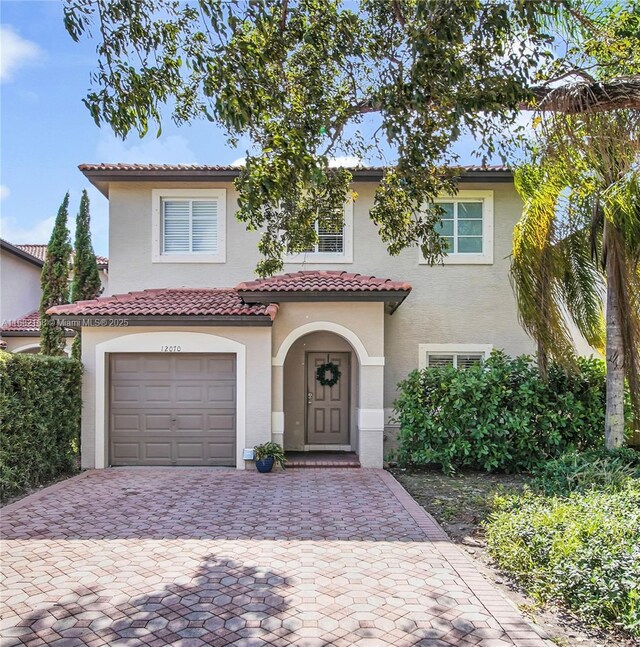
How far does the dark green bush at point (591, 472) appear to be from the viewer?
8355 mm

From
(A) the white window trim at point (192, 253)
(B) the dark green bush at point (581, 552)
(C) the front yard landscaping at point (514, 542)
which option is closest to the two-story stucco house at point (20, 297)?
(A) the white window trim at point (192, 253)

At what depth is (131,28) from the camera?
683 cm

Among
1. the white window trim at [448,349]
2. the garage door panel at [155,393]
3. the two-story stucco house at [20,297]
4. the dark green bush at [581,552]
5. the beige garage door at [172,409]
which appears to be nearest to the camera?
the dark green bush at [581,552]

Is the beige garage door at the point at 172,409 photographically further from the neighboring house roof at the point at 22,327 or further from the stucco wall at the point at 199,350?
the neighboring house roof at the point at 22,327

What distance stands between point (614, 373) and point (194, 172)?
11.5 m

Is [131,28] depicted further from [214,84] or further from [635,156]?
[635,156]

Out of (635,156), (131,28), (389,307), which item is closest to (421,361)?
(389,307)

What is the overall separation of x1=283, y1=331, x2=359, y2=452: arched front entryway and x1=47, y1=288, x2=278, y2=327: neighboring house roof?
2.69 metres

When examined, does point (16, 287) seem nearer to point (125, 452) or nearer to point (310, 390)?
point (125, 452)

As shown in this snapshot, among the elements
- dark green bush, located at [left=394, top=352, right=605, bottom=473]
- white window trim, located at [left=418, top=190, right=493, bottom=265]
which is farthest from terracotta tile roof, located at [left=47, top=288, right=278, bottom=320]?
white window trim, located at [left=418, top=190, right=493, bottom=265]

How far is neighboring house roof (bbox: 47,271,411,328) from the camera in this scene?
12289 millimetres

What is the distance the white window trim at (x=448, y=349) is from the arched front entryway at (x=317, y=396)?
1.88m

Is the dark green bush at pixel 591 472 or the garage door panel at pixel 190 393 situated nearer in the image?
the dark green bush at pixel 591 472

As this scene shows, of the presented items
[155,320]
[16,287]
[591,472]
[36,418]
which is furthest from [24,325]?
[591,472]
